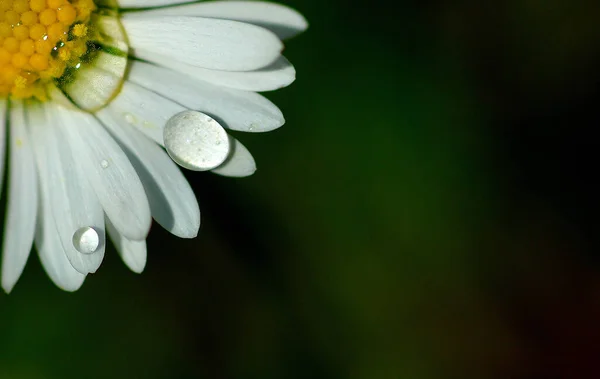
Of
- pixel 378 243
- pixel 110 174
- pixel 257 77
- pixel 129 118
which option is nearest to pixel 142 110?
pixel 129 118

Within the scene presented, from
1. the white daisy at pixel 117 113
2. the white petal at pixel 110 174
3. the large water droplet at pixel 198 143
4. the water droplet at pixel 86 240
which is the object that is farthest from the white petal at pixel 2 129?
the large water droplet at pixel 198 143

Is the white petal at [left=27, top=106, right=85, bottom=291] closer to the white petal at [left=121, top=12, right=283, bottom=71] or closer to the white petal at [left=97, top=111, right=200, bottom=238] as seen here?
the white petal at [left=97, top=111, right=200, bottom=238]

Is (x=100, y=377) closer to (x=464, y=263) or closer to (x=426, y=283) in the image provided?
(x=426, y=283)

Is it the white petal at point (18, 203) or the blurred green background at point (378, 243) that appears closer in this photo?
the white petal at point (18, 203)

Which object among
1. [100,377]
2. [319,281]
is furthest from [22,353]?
[319,281]

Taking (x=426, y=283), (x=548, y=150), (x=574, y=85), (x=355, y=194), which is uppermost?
(x=574, y=85)

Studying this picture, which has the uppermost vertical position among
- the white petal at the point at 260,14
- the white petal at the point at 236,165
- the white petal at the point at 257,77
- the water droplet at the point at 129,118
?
the white petal at the point at 260,14

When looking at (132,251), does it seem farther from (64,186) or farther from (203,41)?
(203,41)

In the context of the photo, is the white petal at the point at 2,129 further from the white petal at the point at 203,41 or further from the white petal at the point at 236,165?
the white petal at the point at 236,165

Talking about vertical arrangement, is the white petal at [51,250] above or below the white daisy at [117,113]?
below
